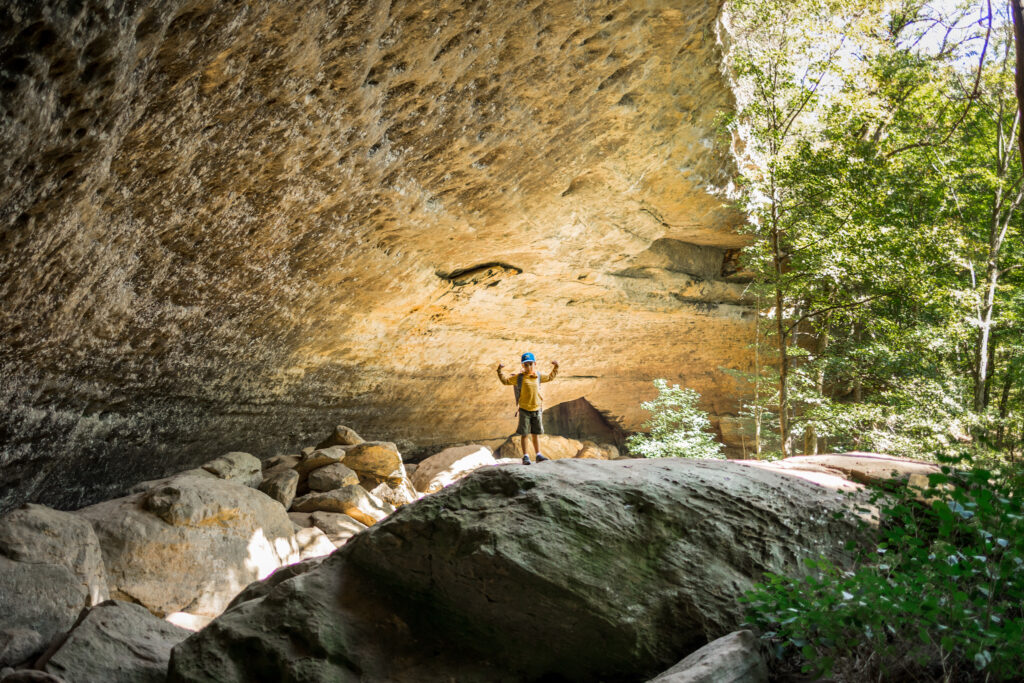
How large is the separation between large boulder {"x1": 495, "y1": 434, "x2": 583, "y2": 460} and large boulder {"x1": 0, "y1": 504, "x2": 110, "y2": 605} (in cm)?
1142

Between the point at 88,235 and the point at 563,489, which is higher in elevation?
the point at 88,235

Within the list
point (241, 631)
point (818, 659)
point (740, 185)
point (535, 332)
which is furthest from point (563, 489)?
point (535, 332)

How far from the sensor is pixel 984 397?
10914 millimetres

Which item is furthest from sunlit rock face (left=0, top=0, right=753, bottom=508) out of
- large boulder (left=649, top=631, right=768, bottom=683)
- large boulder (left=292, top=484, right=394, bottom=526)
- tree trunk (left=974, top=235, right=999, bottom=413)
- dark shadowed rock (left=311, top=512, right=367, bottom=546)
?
large boulder (left=649, top=631, right=768, bottom=683)

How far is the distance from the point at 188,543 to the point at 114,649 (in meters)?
2.28

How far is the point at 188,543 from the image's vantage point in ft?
22.3

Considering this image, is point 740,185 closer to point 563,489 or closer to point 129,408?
point 563,489

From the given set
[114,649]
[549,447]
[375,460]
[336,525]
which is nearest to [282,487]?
[336,525]

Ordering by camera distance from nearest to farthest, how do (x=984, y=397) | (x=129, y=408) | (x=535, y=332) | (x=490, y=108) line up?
(x=490, y=108), (x=129, y=408), (x=984, y=397), (x=535, y=332)

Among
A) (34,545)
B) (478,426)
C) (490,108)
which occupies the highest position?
(490,108)

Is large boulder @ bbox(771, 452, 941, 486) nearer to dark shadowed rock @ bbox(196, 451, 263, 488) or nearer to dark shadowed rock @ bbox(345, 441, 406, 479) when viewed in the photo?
dark shadowed rock @ bbox(345, 441, 406, 479)

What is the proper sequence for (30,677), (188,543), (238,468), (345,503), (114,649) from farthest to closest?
(238,468) → (345,503) → (188,543) → (114,649) → (30,677)

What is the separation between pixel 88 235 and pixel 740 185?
9455mm

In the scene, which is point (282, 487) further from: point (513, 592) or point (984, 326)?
point (984, 326)
